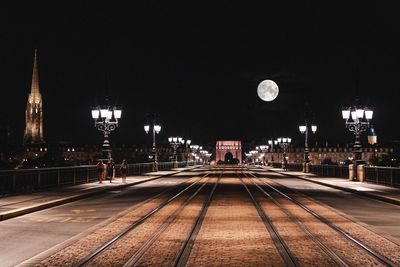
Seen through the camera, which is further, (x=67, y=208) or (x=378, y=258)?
(x=67, y=208)

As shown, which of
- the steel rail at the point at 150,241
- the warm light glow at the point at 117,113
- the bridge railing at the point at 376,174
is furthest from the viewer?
the warm light glow at the point at 117,113

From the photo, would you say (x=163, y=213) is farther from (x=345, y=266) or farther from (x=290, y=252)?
(x=345, y=266)

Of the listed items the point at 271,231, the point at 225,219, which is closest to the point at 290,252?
the point at 271,231

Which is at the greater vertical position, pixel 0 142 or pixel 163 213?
pixel 0 142

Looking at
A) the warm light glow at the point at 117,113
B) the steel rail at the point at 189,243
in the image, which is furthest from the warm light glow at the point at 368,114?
the steel rail at the point at 189,243

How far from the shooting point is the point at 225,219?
17.9m

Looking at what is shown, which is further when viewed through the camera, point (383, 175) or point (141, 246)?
point (383, 175)

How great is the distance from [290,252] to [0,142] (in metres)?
88.4

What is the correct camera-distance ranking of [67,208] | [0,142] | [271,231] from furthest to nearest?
[0,142], [67,208], [271,231]

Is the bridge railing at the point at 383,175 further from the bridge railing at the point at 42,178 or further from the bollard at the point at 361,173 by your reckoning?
the bridge railing at the point at 42,178

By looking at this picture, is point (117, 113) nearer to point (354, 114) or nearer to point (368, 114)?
point (354, 114)

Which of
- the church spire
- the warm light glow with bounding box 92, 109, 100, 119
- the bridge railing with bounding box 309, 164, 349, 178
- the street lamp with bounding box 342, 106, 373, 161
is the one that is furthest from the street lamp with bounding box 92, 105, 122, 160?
the church spire

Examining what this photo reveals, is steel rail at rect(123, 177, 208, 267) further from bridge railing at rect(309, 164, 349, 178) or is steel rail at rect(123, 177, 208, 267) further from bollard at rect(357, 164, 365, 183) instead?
bridge railing at rect(309, 164, 349, 178)

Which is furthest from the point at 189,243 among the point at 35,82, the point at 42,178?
the point at 35,82
